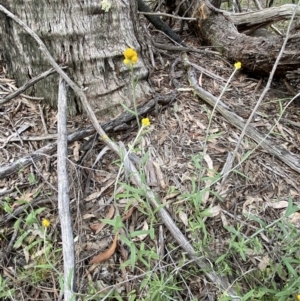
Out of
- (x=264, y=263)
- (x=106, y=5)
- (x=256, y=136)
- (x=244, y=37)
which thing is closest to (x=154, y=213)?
(x=264, y=263)

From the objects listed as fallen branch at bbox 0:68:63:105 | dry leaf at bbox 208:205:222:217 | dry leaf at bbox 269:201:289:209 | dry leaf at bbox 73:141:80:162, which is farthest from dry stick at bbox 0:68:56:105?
dry leaf at bbox 269:201:289:209

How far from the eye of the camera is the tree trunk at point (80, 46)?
1.73 m

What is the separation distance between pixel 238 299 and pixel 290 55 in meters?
1.35

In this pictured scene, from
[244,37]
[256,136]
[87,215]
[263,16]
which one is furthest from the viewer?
[263,16]

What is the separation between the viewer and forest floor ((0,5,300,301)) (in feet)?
4.54

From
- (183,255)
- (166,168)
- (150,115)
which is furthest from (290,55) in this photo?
(183,255)

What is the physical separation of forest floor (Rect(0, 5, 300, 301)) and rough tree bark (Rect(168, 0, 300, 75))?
1.13ft

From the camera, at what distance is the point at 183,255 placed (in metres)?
1.40

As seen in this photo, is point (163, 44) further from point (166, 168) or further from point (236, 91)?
point (166, 168)

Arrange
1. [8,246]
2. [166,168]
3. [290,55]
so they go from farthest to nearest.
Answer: [290,55] < [166,168] < [8,246]

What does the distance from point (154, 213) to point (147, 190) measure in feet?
0.31

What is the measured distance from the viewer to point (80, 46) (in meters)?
1.76

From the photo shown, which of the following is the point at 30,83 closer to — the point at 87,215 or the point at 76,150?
the point at 76,150

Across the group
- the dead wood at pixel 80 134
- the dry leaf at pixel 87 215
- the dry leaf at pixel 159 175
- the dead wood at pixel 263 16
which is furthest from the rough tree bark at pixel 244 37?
the dry leaf at pixel 87 215
